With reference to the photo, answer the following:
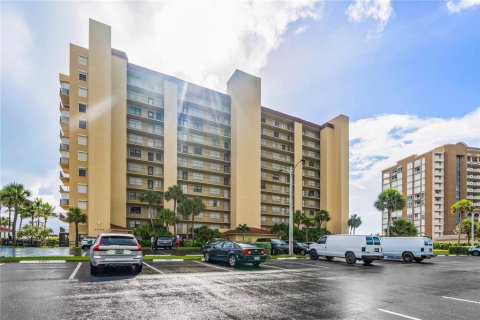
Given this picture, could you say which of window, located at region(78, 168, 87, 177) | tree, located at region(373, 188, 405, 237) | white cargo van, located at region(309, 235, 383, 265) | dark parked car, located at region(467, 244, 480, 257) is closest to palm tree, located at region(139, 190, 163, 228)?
window, located at region(78, 168, 87, 177)

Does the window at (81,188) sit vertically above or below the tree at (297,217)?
above

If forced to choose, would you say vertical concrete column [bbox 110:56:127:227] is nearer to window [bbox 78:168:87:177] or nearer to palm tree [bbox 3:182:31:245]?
window [bbox 78:168:87:177]

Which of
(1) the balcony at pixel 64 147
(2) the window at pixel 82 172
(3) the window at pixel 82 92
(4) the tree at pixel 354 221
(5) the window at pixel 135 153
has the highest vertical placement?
(3) the window at pixel 82 92

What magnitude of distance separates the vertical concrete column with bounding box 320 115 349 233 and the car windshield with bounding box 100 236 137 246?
68816mm

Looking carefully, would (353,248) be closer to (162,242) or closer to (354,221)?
(162,242)

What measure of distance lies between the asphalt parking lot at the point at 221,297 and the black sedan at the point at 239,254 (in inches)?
138

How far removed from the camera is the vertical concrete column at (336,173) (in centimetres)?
7719

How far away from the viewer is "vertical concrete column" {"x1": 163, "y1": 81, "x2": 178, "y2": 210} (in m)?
58.1

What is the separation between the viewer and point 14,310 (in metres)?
7.87

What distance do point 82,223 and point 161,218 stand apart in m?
11.7

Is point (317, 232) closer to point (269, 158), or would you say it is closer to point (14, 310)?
point (269, 158)

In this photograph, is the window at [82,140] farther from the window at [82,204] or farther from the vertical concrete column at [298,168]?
the vertical concrete column at [298,168]

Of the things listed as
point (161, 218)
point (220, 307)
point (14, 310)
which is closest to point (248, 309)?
point (220, 307)

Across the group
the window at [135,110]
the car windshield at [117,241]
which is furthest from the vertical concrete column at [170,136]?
the car windshield at [117,241]
